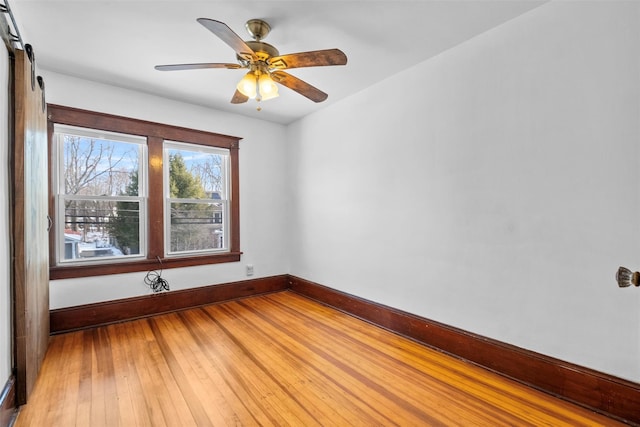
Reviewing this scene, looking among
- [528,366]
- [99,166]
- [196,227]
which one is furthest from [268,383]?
[99,166]

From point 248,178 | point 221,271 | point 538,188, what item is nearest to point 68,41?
point 248,178

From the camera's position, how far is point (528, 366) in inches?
82.7

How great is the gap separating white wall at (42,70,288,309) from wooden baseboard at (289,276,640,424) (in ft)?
6.38

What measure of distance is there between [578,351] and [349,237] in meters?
2.24

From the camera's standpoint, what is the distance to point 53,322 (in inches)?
115

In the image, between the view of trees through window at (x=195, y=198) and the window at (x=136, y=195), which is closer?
the window at (x=136, y=195)

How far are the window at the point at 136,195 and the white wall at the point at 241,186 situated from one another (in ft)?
0.34

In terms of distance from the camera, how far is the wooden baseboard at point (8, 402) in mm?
1620

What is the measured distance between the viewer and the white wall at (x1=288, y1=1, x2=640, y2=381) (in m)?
1.78

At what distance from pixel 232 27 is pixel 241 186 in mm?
2327

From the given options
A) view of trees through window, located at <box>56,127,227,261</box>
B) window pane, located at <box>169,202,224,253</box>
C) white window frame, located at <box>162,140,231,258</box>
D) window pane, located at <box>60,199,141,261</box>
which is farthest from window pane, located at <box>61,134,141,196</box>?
window pane, located at <box>169,202,224,253</box>

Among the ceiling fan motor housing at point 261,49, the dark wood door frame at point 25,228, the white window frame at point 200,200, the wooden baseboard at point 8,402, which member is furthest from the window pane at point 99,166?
the ceiling fan motor housing at point 261,49

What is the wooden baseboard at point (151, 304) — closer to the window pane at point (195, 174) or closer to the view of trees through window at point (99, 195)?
the view of trees through window at point (99, 195)

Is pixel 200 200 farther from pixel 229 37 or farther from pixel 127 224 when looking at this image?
pixel 229 37
